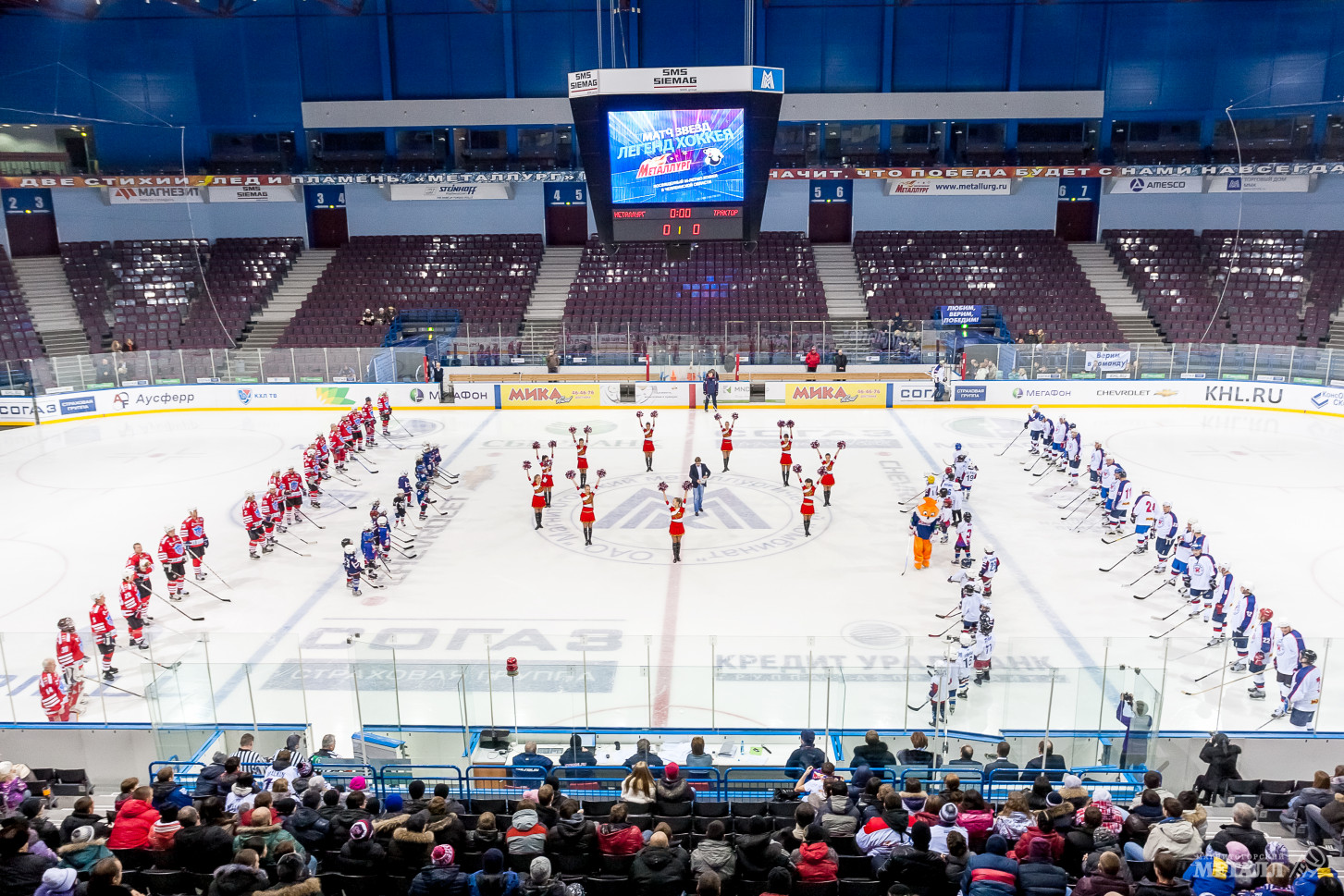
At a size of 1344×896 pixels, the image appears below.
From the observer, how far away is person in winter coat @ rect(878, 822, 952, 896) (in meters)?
6.36

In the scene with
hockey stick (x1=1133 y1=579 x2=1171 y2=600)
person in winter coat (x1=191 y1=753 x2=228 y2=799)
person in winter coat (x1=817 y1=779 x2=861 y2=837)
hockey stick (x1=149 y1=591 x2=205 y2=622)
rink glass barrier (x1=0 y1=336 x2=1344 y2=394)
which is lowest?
hockey stick (x1=149 y1=591 x2=205 y2=622)

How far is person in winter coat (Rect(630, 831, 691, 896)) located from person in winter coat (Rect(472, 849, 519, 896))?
0.79 meters

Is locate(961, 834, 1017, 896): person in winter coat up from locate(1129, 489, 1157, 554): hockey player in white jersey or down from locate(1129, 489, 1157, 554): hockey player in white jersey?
up

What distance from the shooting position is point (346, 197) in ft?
134

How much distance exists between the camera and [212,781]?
8.12m

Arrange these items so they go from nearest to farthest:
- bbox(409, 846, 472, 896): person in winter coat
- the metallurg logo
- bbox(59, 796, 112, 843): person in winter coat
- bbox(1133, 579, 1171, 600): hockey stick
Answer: bbox(409, 846, 472, 896): person in winter coat → bbox(59, 796, 112, 843): person in winter coat → bbox(1133, 579, 1171, 600): hockey stick → the metallurg logo

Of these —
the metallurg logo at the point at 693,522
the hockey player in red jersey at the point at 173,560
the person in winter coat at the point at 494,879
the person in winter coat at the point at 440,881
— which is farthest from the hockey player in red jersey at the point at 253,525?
the person in winter coat at the point at 494,879

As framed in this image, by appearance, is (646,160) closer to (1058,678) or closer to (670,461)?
(670,461)

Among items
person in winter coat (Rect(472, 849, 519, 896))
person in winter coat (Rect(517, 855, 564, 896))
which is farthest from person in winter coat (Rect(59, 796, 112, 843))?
person in winter coat (Rect(517, 855, 564, 896))

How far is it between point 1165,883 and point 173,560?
48.0 feet

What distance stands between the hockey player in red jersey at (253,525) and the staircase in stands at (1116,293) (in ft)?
89.8

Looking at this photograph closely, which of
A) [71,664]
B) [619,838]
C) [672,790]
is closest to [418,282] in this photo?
[71,664]

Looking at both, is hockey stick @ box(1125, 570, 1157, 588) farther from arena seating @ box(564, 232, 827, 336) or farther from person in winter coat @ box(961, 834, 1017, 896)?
arena seating @ box(564, 232, 827, 336)

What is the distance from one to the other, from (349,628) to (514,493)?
7.03 m
